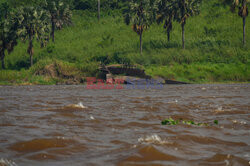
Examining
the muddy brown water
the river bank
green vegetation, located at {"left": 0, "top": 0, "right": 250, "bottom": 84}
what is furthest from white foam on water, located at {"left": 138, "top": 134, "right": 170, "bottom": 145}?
green vegetation, located at {"left": 0, "top": 0, "right": 250, "bottom": 84}

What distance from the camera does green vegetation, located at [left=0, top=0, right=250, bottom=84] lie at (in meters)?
40.8

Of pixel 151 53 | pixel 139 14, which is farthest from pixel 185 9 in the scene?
pixel 151 53

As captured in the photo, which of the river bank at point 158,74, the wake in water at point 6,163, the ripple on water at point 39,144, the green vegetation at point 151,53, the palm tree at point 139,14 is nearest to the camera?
the wake in water at point 6,163

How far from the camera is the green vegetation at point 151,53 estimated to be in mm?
40750

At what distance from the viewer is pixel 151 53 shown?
4650 cm

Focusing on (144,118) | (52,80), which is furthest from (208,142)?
(52,80)

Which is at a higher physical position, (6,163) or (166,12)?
(166,12)

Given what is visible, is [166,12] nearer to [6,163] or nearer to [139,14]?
[139,14]

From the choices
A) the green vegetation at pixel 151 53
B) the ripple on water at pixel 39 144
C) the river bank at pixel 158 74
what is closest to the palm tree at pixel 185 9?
the green vegetation at pixel 151 53

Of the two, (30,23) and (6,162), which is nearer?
(6,162)

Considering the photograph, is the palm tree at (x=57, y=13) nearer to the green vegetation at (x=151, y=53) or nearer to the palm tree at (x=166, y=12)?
the green vegetation at (x=151, y=53)

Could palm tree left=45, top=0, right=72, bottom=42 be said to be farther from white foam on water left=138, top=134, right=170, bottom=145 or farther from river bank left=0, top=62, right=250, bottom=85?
white foam on water left=138, top=134, right=170, bottom=145

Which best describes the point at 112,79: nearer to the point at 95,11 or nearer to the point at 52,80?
the point at 52,80

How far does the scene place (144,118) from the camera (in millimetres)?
7617
